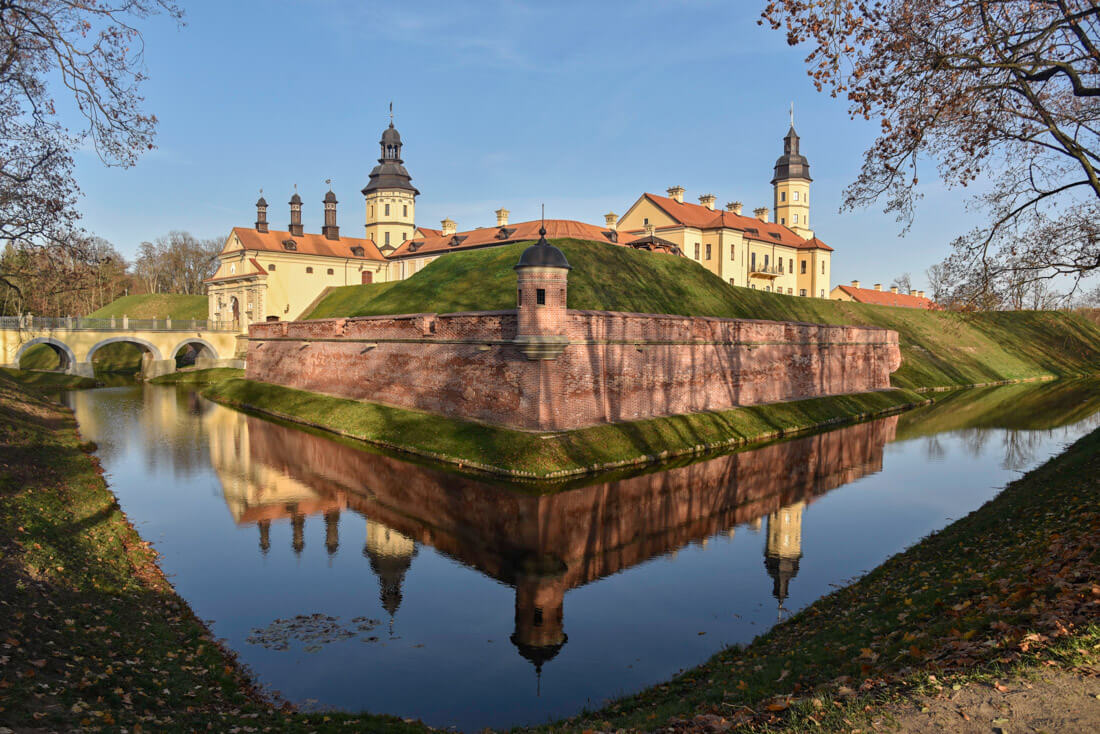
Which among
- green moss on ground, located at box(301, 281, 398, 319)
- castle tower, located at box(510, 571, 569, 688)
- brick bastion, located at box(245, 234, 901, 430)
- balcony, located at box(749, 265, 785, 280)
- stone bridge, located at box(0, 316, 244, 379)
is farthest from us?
balcony, located at box(749, 265, 785, 280)

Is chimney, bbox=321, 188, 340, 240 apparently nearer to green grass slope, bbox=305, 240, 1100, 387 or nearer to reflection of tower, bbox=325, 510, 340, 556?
green grass slope, bbox=305, 240, 1100, 387

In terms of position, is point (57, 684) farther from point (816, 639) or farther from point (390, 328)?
point (390, 328)

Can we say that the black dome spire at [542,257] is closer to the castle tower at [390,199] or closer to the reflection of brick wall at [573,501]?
the reflection of brick wall at [573,501]

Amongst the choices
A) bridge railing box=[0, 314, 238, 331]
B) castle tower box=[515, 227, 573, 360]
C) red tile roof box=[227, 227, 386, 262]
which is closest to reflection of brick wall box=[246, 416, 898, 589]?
castle tower box=[515, 227, 573, 360]

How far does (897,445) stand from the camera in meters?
28.5

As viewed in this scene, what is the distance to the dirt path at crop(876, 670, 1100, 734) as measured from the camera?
4.95 m

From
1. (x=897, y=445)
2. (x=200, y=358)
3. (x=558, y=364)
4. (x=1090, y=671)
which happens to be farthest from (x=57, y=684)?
(x=200, y=358)

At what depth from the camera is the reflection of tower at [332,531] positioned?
1525 centimetres

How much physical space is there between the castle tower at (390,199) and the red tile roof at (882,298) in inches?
2297

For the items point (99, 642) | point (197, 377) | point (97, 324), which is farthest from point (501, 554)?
point (97, 324)

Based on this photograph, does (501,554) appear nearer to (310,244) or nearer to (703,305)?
(703,305)

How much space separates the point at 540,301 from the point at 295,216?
5876 centimetres

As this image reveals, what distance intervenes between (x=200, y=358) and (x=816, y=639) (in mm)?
62370

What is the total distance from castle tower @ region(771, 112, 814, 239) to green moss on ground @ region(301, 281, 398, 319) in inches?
1949
